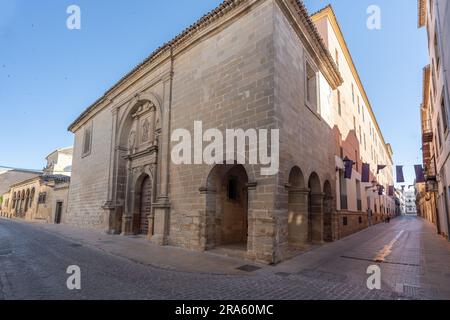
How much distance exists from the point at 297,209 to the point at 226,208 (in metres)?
2.50

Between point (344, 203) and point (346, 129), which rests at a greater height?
point (346, 129)

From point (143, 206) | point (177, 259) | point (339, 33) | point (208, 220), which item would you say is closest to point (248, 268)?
point (177, 259)

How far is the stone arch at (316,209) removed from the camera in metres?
10.4

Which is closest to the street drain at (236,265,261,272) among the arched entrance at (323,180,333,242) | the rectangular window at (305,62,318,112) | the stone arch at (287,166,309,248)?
the stone arch at (287,166,309,248)

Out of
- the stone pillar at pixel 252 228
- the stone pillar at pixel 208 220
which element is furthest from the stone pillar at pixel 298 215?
the stone pillar at pixel 208 220

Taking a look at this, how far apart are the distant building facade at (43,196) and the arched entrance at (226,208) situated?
16449mm

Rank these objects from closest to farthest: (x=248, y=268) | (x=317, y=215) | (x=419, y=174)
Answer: (x=248, y=268) → (x=317, y=215) → (x=419, y=174)

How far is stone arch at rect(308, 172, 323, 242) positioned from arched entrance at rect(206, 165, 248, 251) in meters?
2.64

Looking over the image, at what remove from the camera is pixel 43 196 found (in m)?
27.1

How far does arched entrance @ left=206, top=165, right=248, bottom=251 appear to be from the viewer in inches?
339

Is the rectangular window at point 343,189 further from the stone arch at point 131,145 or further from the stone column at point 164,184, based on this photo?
the stone arch at point 131,145

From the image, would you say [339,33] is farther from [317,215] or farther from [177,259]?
[177,259]

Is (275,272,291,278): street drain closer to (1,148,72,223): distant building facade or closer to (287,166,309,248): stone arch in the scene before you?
(287,166,309,248): stone arch
